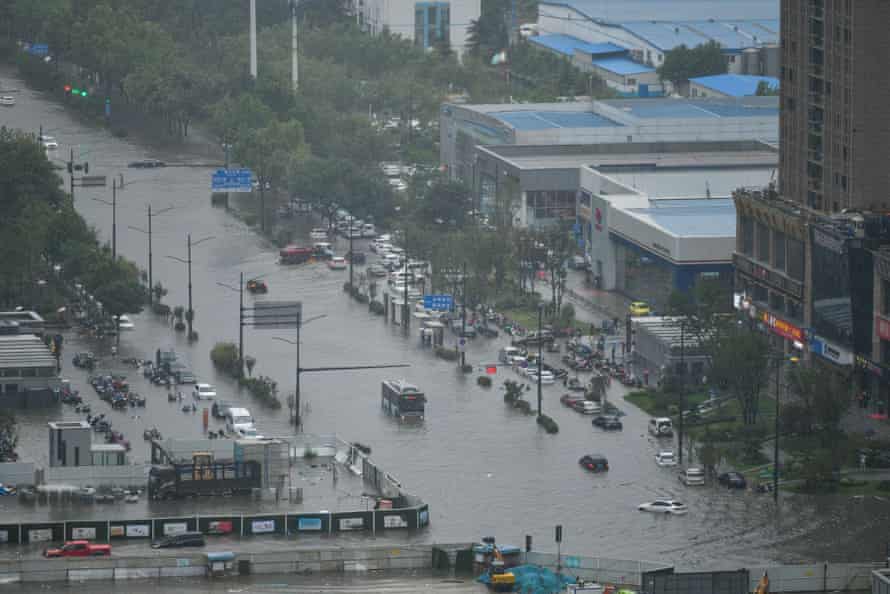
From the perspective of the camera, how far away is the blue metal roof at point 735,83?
16562 cm

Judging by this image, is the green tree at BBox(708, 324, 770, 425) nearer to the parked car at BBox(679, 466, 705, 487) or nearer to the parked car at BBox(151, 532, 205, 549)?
the parked car at BBox(679, 466, 705, 487)

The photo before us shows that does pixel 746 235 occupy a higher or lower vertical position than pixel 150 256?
higher

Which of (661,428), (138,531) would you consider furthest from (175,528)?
(661,428)

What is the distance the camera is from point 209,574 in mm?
81125

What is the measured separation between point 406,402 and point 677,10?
323ft

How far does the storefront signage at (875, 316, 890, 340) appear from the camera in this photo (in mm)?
99938

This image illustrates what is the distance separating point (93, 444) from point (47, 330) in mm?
21693

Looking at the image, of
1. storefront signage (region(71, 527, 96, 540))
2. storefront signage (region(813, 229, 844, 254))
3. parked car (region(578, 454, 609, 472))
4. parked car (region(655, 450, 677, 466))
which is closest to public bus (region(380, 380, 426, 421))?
parked car (region(578, 454, 609, 472))

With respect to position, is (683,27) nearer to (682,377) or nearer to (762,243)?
(762,243)

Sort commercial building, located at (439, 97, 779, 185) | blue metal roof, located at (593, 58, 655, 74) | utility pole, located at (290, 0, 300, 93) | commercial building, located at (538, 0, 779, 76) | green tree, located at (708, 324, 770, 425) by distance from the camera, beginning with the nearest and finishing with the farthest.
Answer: green tree, located at (708, 324, 770, 425), commercial building, located at (439, 97, 779, 185), utility pole, located at (290, 0, 300, 93), blue metal roof, located at (593, 58, 655, 74), commercial building, located at (538, 0, 779, 76)

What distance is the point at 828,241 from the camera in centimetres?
10400

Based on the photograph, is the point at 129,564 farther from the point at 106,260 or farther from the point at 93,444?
the point at 106,260

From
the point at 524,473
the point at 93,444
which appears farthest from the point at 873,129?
the point at 93,444

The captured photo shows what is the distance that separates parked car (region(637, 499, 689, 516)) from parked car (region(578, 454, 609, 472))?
4.94 meters
